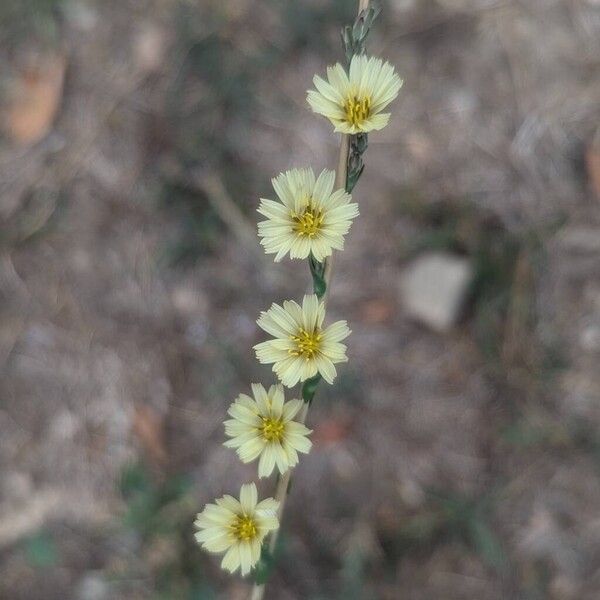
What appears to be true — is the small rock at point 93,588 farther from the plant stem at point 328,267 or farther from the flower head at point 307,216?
the flower head at point 307,216

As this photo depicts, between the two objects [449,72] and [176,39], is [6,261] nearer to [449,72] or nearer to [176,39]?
[176,39]

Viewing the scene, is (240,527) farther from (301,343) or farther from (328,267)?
(328,267)

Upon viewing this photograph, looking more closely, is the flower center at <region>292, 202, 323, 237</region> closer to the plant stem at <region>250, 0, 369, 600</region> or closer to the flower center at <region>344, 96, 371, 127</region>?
the plant stem at <region>250, 0, 369, 600</region>

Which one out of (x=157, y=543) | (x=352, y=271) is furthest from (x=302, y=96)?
(x=157, y=543)

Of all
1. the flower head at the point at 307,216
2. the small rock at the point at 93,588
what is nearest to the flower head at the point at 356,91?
the flower head at the point at 307,216

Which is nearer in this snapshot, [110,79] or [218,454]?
[218,454]

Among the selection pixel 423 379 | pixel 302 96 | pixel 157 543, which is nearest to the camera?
pixel 157 543

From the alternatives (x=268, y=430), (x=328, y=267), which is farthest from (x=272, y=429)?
(x=328, y=267)

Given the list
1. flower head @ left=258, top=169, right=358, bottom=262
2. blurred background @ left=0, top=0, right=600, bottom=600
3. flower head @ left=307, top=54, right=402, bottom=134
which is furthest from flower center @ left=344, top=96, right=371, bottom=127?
blurred background @ left=0, top=0, right=600, bottom=600
